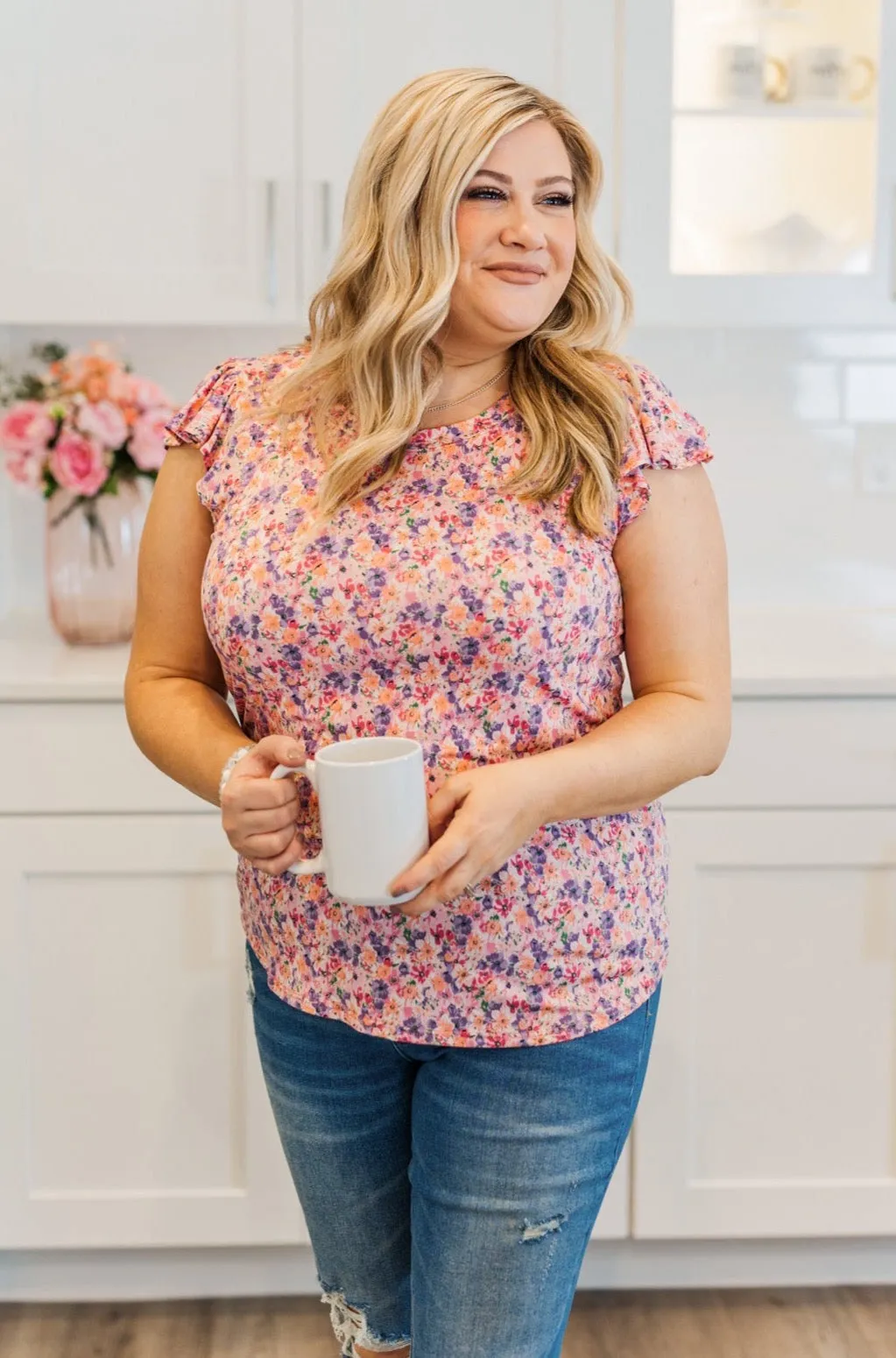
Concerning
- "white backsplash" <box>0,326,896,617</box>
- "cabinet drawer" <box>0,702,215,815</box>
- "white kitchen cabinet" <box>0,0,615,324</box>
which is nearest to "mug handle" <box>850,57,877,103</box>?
"white kitchen cabinet" <box>0,0,615,324</box>

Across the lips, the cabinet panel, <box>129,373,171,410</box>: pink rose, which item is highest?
the lips

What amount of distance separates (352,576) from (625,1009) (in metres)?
0.40

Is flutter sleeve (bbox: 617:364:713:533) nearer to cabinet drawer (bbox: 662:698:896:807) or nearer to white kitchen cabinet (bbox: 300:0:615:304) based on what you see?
cabinet drawer (bbox: 662:698:896:807)

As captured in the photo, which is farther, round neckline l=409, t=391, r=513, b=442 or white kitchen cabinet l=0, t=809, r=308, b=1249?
white kitchen cabinet l=0, t=809, r=308, b=1249

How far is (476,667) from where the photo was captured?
111 cm

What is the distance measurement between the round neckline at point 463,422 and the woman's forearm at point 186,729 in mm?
284

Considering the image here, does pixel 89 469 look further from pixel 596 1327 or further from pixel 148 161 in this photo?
pixel 596 1327

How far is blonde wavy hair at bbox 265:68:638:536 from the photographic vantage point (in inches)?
44.2

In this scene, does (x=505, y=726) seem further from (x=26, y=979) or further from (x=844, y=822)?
(x=26, y=979)

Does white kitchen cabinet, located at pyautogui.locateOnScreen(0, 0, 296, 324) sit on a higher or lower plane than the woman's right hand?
higher

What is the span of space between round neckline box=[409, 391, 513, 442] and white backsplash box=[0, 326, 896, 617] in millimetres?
1282

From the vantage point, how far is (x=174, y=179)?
2031mm

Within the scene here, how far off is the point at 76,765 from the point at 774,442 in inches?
51.1

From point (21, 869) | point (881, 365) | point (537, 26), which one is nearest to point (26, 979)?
point (21, 869)
